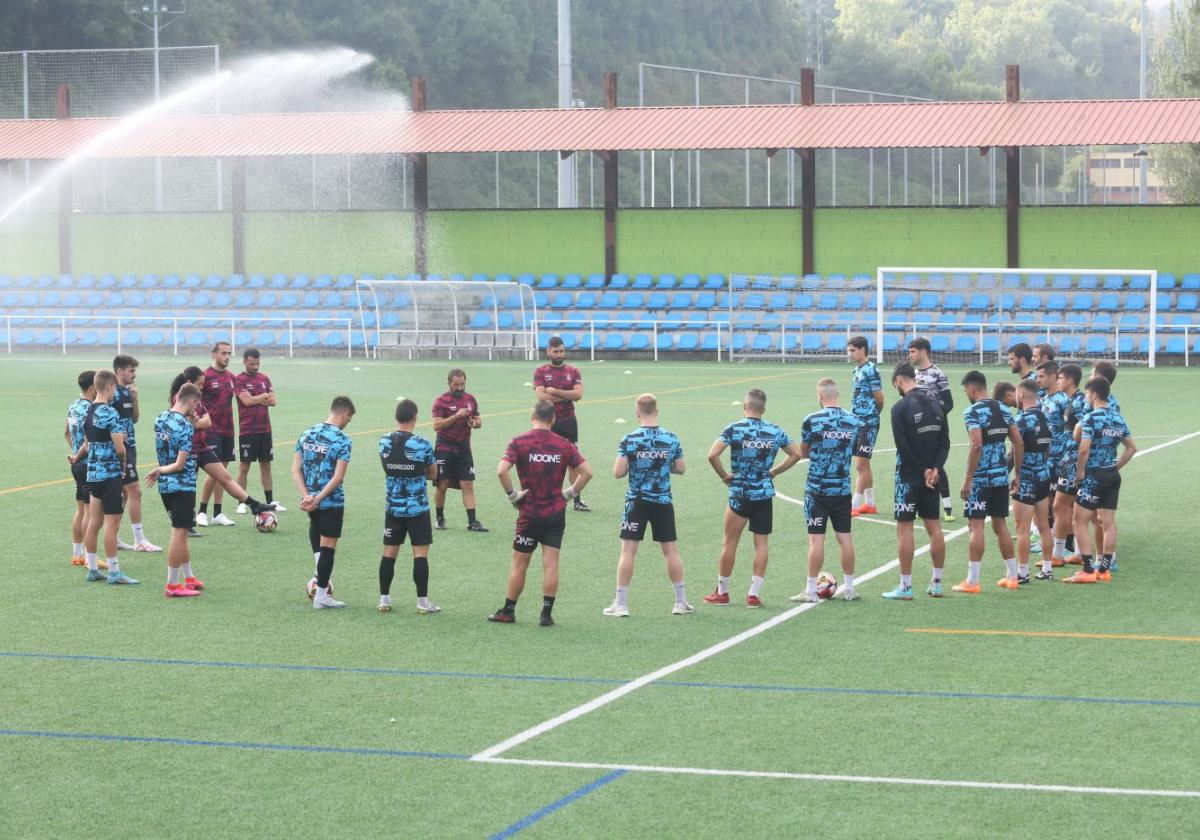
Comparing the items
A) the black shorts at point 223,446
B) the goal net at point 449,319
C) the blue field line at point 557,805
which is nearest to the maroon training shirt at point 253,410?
the black shorts at point 223,446

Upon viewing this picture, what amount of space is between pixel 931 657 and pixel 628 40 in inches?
4012

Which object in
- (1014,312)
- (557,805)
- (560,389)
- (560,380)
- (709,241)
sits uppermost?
(709,241)

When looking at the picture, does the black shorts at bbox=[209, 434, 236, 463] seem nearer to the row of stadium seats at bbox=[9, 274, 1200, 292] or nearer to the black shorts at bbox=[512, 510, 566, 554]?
the black shorts at bbox=[512, 510, 566, 554]

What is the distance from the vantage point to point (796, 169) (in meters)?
99.0

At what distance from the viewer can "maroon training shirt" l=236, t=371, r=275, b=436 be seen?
18578 millimetres

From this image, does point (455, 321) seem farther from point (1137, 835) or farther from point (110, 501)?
point (1137, 835)

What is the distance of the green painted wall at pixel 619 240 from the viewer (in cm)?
4441

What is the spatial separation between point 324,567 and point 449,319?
111 ft

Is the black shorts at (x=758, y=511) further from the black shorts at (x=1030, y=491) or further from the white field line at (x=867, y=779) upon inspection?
the white field line at (x=867, y=779)

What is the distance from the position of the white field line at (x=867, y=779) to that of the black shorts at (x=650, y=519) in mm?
4031

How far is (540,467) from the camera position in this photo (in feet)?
42.4

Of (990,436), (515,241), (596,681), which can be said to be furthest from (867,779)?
(515,241)

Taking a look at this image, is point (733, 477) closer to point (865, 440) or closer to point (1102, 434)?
point (1102, 434)

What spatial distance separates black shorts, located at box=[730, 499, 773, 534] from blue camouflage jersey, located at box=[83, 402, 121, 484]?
218 inches
